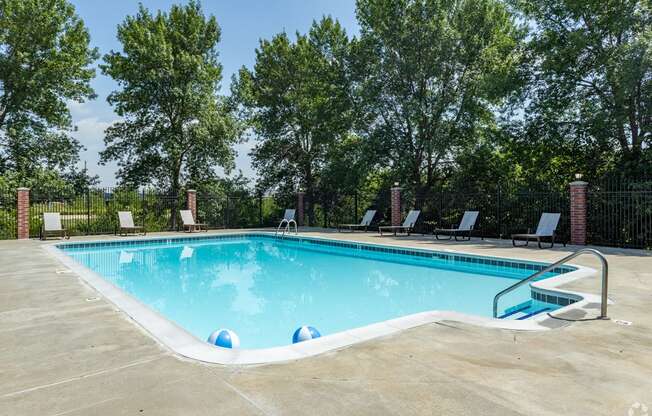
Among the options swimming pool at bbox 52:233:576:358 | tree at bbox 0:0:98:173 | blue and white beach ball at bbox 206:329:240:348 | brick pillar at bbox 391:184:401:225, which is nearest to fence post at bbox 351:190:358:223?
brick pillar at bbox 391:184:401:225

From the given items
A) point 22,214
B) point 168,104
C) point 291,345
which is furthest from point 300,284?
point 168,104

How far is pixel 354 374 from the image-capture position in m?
2.98

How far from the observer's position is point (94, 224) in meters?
17.8

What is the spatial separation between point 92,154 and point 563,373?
24234 millimetres

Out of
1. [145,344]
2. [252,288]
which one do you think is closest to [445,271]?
[252,288]

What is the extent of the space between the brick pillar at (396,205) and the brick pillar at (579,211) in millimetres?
7228

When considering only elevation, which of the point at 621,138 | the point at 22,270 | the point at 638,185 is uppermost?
the point at 621,138

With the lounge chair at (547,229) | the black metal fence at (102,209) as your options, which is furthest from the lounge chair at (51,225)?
the lounge chair at (547,229)

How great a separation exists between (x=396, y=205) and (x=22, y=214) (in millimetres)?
14680

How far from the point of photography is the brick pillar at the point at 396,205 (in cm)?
1850

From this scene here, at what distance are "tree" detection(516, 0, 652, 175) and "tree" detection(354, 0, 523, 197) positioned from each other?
1650 mm

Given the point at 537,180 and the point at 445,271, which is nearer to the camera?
the point at 445,271

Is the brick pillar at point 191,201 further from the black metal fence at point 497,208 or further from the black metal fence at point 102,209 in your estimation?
the black metal fence at point 497,208

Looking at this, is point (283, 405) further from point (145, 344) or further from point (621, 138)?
point (621, 138)
